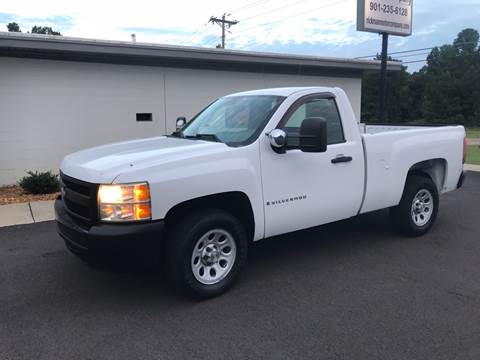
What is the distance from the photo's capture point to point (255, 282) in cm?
463

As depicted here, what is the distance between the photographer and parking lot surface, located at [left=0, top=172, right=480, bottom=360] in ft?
11.1

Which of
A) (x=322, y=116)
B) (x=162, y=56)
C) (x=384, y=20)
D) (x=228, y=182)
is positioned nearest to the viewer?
(x=228, y=182)

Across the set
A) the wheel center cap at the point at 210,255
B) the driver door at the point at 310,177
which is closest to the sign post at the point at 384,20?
the driver door at the point at 310,177

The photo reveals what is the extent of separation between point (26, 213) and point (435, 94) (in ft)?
244

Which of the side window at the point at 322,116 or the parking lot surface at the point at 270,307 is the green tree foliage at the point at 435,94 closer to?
the side window at the point at 322,116

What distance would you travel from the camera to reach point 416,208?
6.16m

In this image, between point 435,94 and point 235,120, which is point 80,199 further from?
point 435,94

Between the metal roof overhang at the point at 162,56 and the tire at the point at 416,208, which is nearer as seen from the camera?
the tire at the point at 416,208

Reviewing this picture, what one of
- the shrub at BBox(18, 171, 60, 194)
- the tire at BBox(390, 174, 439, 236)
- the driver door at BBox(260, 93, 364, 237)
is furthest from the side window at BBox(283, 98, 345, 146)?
the shrub at BBox(18, 171, 60, 194)

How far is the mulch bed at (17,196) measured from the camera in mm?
8633

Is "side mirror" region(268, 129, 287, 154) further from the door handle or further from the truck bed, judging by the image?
the truck bed

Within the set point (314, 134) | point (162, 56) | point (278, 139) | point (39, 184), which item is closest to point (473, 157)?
point (162, 56)

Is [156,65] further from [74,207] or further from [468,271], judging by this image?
[468,271]

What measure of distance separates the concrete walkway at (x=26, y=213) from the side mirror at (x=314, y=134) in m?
4.81
